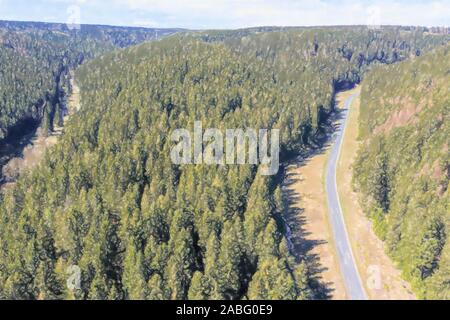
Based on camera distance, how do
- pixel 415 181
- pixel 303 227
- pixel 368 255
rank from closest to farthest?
pixel 368 255, pixel 415 181, pixel 303 227

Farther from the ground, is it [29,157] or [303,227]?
[29,157]

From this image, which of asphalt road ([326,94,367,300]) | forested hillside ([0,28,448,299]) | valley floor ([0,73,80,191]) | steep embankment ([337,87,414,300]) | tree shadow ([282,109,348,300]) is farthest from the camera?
valley floor ([0,73,80,191])

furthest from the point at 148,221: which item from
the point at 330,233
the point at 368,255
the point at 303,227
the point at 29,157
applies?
the point at 29,157

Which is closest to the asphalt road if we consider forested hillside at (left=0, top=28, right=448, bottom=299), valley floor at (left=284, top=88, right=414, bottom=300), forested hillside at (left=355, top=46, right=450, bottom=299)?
valley floor at (left=284, top=88, right=414, bottom=300)

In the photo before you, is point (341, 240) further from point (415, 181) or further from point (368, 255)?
point (415, 181)

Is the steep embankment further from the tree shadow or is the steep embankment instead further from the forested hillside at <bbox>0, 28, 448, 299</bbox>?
the forested hillside at <bbox>0, 28, 448, 299</bbox>

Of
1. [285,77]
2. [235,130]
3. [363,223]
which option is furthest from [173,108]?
[363,223]

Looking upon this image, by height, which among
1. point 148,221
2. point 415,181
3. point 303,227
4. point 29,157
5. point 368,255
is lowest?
point 368,255

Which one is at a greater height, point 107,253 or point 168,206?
point 168,206

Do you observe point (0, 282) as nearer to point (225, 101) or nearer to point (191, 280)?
point (191, 280)
